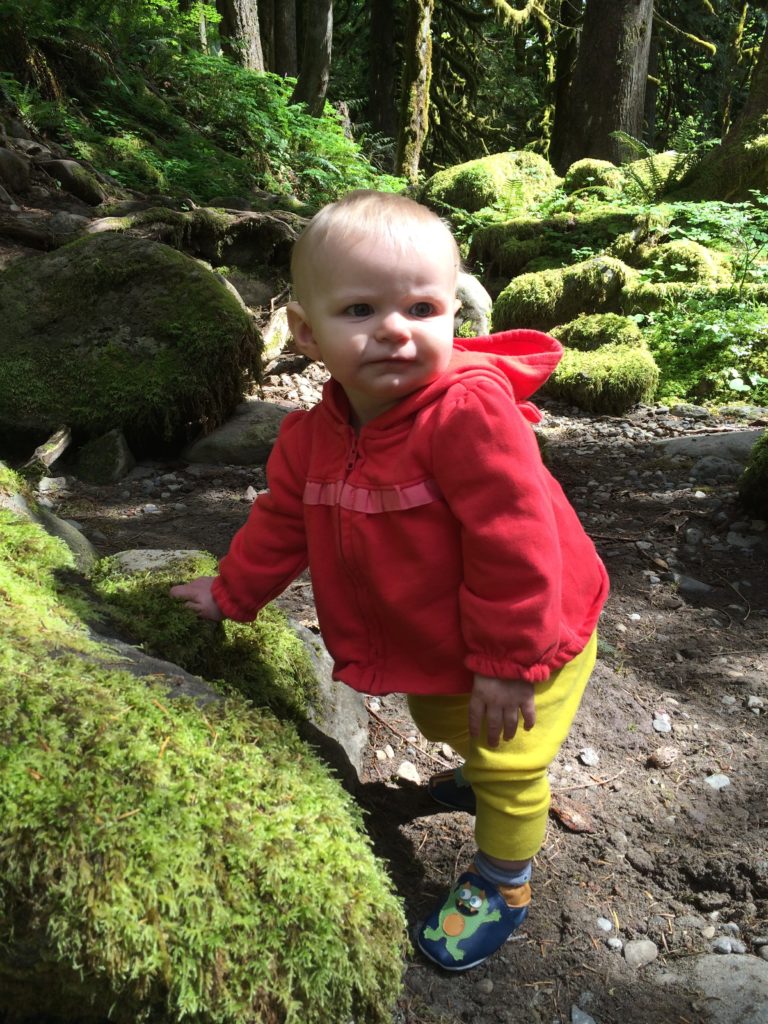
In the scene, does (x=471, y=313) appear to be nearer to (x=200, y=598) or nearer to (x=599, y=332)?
(x=599, y=332)

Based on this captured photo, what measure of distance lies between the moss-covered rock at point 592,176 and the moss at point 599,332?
4607 mm

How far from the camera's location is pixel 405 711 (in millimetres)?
3020

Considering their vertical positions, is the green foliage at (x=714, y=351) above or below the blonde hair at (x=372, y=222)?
below

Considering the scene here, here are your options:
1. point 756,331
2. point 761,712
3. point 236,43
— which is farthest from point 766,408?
point 236,43

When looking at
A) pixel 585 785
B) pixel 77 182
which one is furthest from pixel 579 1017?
pixel 77 182

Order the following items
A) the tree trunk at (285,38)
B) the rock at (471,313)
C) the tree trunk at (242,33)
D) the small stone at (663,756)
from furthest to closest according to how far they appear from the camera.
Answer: the tree trunk at (285,38) → the tree trunk at (242,33) → the rock at (471,313) → the small stone at (663,756)

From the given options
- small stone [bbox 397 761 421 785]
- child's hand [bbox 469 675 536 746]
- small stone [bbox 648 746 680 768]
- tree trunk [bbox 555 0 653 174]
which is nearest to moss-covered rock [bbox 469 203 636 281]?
tree trunk [bbox 555 0 653 174]

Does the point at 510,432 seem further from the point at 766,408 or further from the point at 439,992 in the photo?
the point at 766,408

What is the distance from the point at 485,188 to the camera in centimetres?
1132

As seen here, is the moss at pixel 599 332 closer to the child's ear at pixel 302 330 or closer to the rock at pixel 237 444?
the rock at pixel 237 444

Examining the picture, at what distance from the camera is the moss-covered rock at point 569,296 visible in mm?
8031

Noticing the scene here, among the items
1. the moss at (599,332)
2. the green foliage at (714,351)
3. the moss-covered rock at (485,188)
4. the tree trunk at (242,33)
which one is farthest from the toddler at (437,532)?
the tree trunk at (242,33)

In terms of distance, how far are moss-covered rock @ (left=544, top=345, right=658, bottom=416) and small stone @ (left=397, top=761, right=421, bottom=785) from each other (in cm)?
461

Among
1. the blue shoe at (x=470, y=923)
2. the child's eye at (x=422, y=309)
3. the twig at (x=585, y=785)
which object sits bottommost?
the twig at (x=585, y=785)
